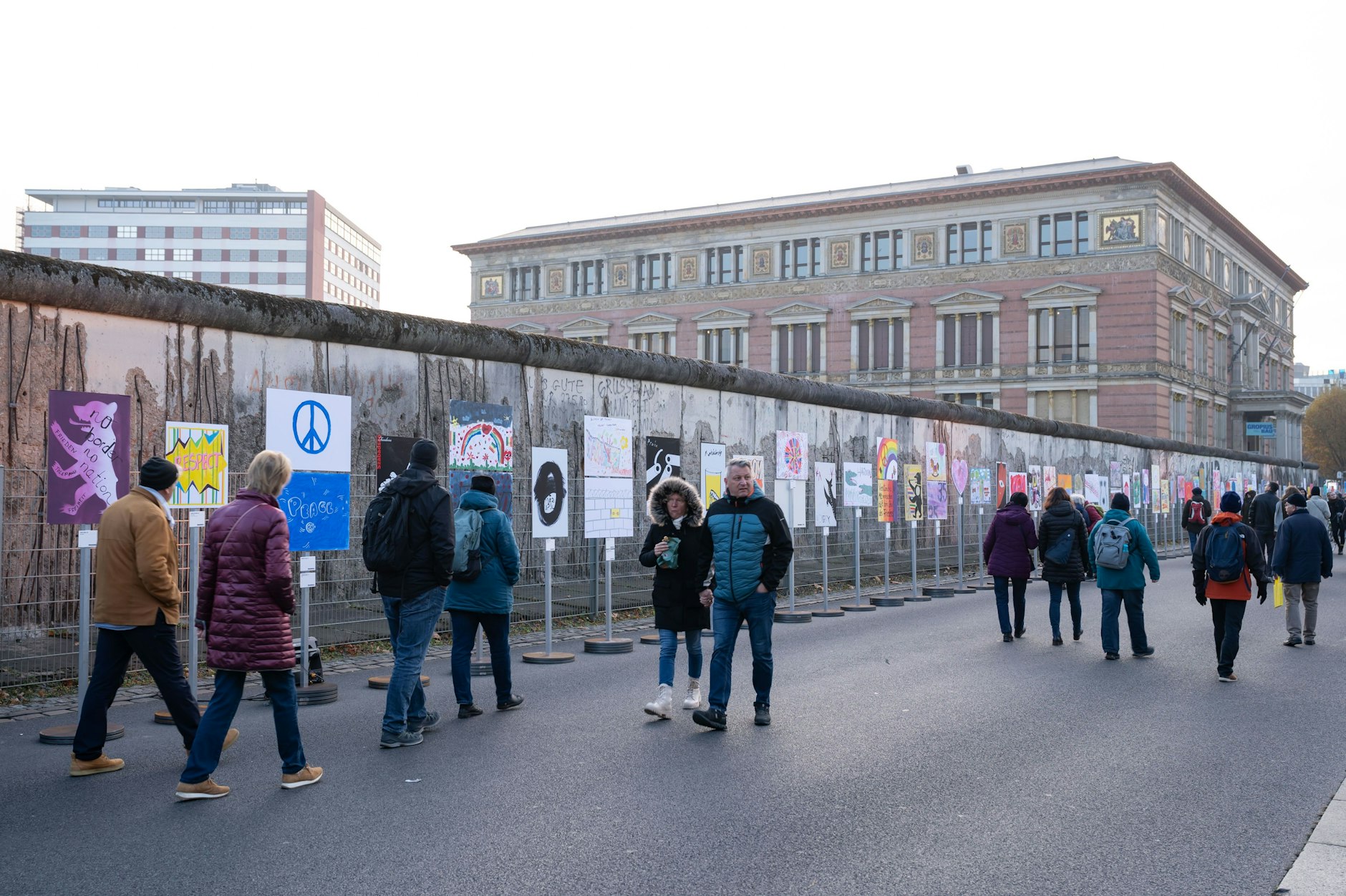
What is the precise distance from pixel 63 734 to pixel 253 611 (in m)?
2.11

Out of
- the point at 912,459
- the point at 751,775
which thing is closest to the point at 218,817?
the point at 751,775

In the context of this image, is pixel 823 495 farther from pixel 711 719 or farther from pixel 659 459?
pixel 711 719

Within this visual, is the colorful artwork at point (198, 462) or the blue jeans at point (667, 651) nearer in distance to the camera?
the blue jeans at point (667, 651)

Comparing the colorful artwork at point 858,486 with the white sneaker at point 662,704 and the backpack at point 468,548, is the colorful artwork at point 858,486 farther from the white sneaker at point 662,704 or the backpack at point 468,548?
the backpack at point 468,548

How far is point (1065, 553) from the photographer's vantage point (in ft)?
48.2

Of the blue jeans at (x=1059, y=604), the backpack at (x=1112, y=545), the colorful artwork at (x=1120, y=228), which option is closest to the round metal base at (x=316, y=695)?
the backpack at (x=1112, y=545)

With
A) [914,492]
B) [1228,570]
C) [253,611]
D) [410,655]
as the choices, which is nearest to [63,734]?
[253,611]

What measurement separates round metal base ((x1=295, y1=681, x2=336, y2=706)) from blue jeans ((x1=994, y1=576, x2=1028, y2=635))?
7.43 m

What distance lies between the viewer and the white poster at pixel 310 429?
10648mm

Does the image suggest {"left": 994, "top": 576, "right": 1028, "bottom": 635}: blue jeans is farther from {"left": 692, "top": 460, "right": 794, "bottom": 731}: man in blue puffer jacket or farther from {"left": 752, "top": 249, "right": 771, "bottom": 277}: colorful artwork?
{"left": 752, "top": 249, "right": 771, "bottom": 277}: colorful artwork

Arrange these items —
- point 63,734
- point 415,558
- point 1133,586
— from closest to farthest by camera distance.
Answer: point 63,734 → point 415,558 → point 1133,586

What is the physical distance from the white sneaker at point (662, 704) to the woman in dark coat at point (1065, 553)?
6.86 meters

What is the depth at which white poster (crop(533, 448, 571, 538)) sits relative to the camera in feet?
44.4

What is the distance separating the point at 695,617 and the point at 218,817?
377cm
